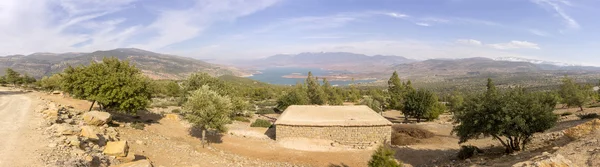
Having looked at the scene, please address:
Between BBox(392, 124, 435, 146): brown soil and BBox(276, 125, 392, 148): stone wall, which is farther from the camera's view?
BBox(392, 124, 435, 146): brown soil

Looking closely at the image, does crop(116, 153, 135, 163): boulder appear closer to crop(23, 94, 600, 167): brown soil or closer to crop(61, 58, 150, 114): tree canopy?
crop(23, 94, 600, 167): brown soil

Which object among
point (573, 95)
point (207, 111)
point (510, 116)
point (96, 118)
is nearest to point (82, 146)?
point (96, 118)

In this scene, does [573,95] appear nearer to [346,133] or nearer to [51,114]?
[346,133]

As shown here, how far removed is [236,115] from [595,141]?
39.1 meters

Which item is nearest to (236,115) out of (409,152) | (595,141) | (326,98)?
(326,98)

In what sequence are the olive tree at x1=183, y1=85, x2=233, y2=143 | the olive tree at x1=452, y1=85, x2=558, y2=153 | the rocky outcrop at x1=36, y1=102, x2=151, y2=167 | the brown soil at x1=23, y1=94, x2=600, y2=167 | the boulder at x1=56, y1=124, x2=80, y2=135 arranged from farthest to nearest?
the olive tree at x1=183, y1=85, x2=233, y2=143 < the brown soil at x1=23, y1=94, x2=600, y2=167 < the olive tree at x1=452, y1=85, x2=558, y2=153 < the boulder at x1=56, y1=124, x2=80, y2=135 < the rocky outcrop at x1=36, y1=102, x2=151, y2=167

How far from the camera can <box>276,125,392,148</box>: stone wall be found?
2699cm

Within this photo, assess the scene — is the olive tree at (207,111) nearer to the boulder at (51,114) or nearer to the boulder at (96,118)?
the boulder at (96,118)

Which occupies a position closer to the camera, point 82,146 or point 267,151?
point 82,146

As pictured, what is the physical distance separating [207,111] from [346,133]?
12.8 meters

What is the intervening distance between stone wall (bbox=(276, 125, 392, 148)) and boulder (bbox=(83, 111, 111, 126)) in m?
14.7

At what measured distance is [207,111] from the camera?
913 inches

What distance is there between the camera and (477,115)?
1856cm

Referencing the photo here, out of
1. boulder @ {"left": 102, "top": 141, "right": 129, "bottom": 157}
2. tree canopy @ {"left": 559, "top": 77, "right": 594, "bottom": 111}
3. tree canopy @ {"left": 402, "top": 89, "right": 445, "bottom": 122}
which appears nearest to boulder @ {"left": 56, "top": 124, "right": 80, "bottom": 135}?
boulder @ {"left": 102, "top": 141, "right": 129, "bottom": 157}
